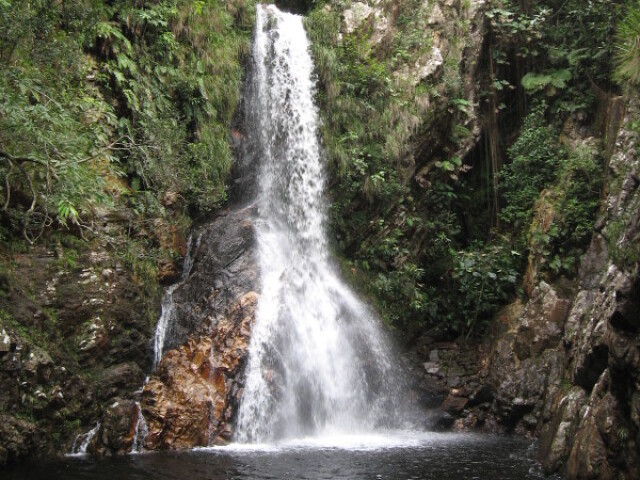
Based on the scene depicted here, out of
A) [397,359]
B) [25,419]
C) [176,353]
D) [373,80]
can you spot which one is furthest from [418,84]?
[25,419]

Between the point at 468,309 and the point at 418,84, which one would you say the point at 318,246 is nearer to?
the point at 468,309

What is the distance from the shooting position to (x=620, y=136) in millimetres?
11109

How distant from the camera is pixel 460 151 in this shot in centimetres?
1527

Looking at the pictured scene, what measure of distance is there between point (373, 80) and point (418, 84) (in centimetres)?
119

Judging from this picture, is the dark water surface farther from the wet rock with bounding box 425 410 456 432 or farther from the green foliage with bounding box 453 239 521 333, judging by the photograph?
the green foliage with bounding box 453 239 521 333

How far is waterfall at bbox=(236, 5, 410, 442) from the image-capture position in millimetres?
10484

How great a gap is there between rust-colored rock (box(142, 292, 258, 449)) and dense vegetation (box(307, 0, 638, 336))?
4.32 metres

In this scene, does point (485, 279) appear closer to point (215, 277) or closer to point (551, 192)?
point (551, 192)

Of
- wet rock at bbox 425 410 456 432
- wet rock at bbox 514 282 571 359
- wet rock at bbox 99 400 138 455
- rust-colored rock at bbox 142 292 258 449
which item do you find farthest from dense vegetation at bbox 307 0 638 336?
wet rock at bbox 99 400 138 455

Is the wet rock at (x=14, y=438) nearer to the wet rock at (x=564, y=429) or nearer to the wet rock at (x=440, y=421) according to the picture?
the wet rock at (x=564, y=429)

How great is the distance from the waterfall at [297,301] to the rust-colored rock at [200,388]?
0.91 feet

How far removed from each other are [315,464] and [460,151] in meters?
9.81

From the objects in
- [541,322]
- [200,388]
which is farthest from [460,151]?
[200,388]

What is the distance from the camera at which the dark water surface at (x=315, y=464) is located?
24.4ft
